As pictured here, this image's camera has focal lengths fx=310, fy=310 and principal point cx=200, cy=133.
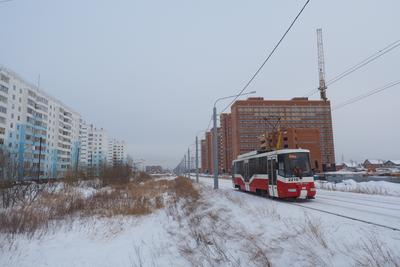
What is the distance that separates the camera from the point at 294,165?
17.7 meters

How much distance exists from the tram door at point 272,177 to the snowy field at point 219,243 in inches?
245

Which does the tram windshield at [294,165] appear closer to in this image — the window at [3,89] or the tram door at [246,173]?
the tram door at [246,173]

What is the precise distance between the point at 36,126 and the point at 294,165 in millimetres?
81308

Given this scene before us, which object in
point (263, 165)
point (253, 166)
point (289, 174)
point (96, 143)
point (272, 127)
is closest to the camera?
point (289, 174)

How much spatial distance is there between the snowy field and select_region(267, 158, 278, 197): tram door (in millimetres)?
6216

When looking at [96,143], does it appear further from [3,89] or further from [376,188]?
[376,188]

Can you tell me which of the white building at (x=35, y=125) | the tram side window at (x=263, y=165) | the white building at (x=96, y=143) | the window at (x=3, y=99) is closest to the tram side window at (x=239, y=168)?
the tram side window at (x=263, y=165)

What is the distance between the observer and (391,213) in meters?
12.2

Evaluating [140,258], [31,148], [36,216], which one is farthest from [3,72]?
[140,258]

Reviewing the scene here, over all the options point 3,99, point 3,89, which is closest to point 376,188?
point 3,99

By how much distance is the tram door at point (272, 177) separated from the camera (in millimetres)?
18375

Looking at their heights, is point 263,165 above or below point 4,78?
below

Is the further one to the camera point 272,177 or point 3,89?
point 3,89

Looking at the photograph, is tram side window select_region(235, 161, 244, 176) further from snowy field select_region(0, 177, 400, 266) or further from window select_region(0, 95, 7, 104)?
window select_region(0, 95, 7, 104)
